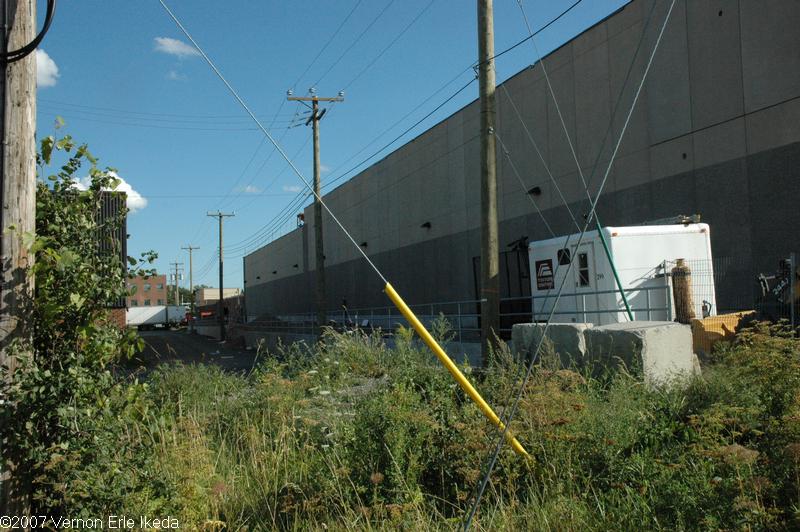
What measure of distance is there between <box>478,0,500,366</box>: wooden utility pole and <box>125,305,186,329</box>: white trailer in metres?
80.2

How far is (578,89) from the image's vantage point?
22.5 m

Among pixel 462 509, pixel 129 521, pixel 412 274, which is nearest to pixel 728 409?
pixel 462 509

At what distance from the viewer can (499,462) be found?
4934mm

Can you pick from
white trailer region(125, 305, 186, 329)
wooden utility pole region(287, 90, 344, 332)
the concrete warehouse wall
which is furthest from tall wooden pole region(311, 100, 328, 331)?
white trailer region(125, 305, 186, 329)

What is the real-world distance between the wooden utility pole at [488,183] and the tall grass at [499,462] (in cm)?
474

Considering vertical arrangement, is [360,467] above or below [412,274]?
below

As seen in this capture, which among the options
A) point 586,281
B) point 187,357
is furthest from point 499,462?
point 187,357

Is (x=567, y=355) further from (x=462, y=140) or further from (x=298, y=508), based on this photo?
(x=462, y=140)

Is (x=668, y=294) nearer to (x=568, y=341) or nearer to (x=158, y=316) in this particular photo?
(x=568, y=341)

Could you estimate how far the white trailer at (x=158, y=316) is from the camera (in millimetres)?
87375

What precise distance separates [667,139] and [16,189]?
59.6 feet

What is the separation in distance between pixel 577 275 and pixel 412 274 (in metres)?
20.3

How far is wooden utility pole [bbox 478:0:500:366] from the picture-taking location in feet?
37.1

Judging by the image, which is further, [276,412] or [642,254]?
[642,254]
